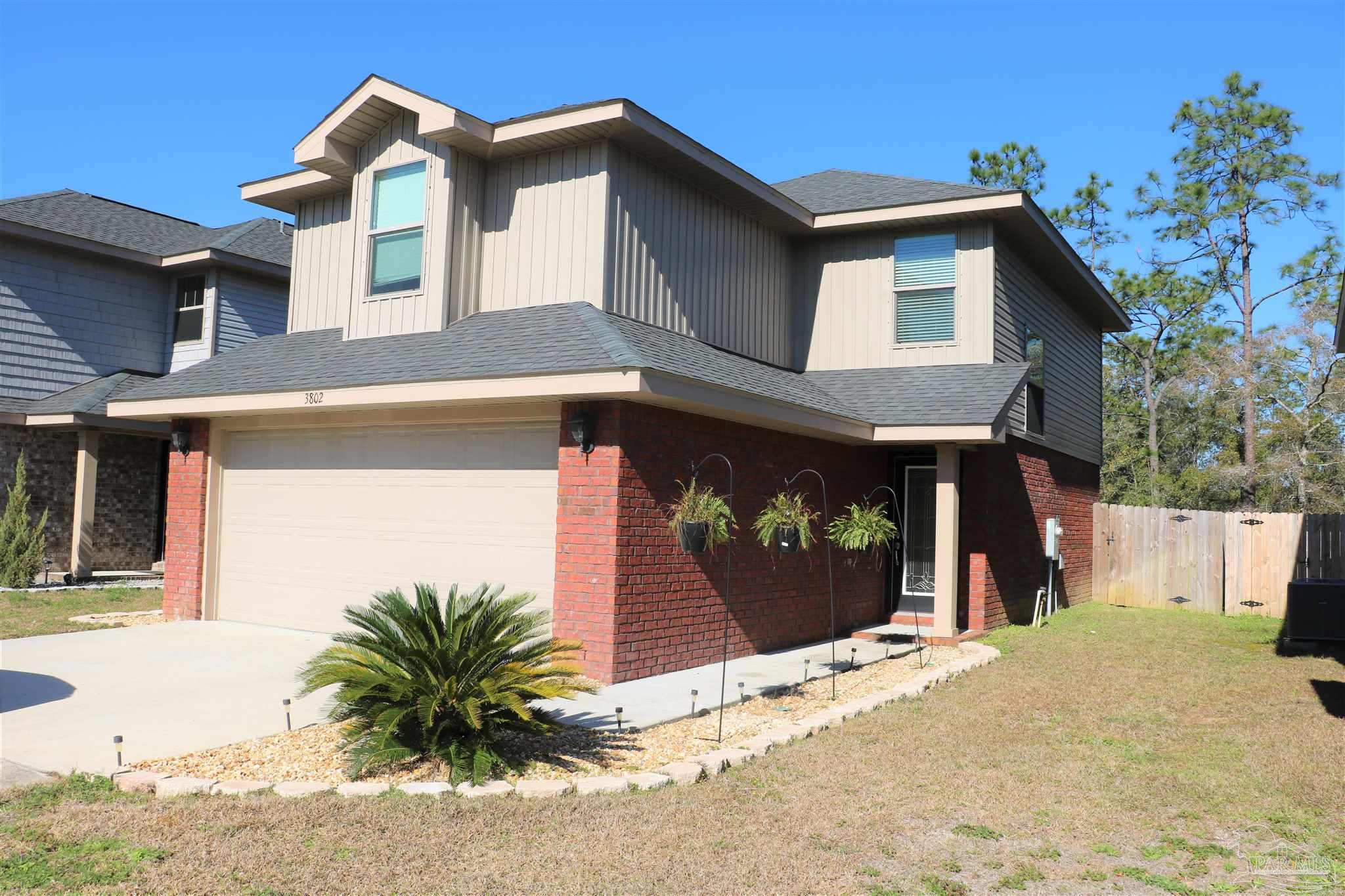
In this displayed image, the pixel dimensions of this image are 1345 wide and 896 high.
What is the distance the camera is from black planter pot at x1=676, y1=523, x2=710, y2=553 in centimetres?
844

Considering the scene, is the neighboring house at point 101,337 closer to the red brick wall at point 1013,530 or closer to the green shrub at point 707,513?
the green shrub at point 707,513

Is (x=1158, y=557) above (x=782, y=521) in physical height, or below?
below

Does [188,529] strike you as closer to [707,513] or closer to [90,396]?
[90,396]

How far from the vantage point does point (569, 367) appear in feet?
27.1

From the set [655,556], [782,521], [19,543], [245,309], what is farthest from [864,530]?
[245,309]

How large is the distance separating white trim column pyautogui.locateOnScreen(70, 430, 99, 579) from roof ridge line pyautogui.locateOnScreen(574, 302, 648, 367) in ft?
37.6

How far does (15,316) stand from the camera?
17.4 meters

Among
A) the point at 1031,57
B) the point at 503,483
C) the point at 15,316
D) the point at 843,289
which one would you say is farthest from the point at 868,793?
the point at 15,316

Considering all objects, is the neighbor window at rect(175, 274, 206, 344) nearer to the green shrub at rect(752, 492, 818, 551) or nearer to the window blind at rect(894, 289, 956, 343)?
the window blind at rect(894, 289, 956, 343)

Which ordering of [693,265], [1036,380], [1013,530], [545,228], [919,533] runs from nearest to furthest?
[545,228] < [693,265] < [919,533] < [1013,530] < [1036,380]

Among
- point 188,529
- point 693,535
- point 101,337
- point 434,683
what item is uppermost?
point 101,337

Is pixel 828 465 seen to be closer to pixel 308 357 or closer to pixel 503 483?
pixel 503 483

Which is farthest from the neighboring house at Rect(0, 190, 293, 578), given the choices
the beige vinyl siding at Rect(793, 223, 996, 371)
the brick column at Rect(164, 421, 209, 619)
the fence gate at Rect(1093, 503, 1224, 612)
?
the fence gate at Rect(1093, 503, 1224, 612)

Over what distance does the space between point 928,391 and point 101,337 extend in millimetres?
15775
